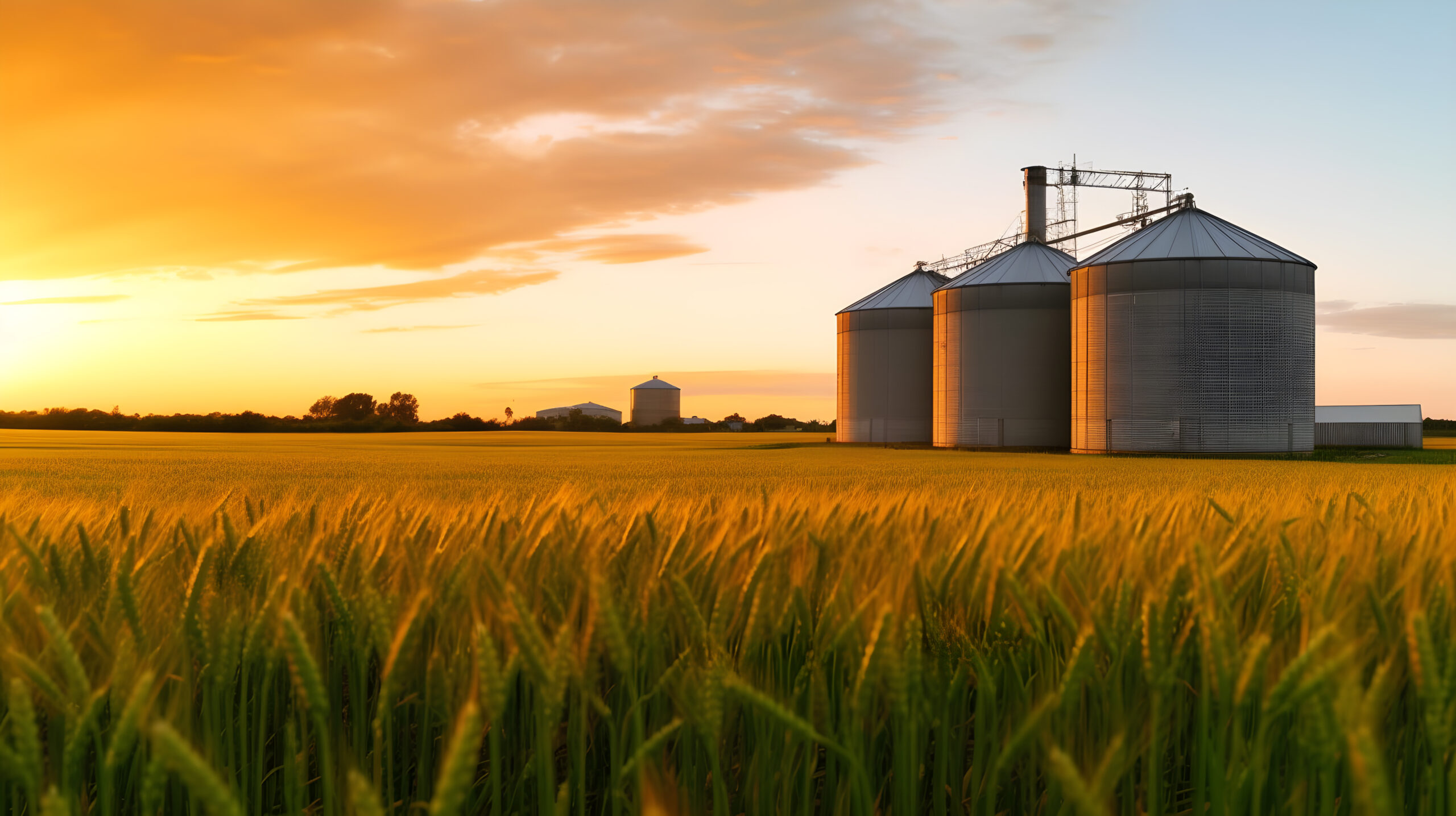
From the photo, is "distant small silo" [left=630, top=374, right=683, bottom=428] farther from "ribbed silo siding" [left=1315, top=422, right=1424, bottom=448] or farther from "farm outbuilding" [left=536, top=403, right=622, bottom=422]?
"ribbed silo siding" [left=1315, top=422, right=1424, bottom=448]

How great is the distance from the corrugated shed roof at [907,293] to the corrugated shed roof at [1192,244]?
466 inches

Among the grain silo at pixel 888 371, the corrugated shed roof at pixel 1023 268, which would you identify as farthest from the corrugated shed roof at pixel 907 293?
the corrugated shed roof at pixel 1023 268

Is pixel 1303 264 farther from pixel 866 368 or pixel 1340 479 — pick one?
pixel 1340 479

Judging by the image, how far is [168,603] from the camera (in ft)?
5.59

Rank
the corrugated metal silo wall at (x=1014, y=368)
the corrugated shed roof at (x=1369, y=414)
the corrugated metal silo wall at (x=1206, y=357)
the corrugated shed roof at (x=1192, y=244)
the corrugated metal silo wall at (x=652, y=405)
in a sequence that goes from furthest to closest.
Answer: the corrugated metal silo wall at (x=652, y=405) → the corrugated shed roof at (x=1369, y=414) → the corrugated metal silo wall at (x=1014, y=368) → the corrugated shed roof at (x=1192, y=244) → the corrugated metal silo wall at (x=1206, y=357)

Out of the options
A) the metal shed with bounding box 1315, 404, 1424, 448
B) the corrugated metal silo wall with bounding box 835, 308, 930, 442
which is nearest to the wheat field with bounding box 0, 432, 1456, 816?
the corrugated metal silo wall with bounding box 835, 308, 930, 442

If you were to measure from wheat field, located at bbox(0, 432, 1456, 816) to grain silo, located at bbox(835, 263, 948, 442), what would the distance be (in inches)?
1576

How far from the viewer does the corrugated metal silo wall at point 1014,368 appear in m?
34.5

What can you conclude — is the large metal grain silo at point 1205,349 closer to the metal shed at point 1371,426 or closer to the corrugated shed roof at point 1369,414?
the metal shed at point 1371,426

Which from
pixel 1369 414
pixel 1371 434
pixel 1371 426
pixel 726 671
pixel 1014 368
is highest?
pixel 1014 368

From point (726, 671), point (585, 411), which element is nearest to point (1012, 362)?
point (726, 671)

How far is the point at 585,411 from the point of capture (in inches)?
3868

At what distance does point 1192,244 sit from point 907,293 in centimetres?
1538

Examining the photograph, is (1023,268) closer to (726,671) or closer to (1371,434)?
(1371,434)
